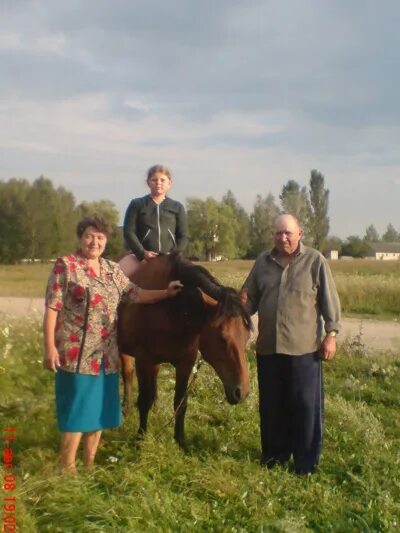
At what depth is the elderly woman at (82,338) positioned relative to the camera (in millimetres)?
3908

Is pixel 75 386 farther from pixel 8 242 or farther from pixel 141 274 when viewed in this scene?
pixel 8 242

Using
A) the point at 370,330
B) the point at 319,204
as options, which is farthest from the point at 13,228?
the point at 370,330

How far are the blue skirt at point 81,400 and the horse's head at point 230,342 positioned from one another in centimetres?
86

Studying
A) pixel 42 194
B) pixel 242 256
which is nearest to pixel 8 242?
pixel 42 194

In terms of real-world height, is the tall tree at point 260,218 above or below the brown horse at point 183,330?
above

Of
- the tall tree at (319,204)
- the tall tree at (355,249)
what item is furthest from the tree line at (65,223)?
the tall tree at (355,249)

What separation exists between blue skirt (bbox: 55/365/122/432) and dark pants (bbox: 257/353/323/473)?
53.1 inches

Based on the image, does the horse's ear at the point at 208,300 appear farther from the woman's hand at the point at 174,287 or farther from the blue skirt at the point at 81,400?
the blue skirt at the point at 81,400

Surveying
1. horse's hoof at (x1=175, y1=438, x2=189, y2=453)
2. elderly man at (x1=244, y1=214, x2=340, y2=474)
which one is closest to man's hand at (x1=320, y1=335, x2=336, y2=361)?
elderly man at (x1=244, y1=214, x2=340, y2=474)

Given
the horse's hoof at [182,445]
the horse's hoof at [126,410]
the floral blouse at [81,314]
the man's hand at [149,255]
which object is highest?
the man's hand at [149,255]

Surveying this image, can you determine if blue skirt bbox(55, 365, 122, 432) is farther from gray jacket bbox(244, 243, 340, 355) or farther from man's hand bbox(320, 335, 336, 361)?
man's hand bbox(320, 335, 336, 361)

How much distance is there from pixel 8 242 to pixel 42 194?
4.99 metres

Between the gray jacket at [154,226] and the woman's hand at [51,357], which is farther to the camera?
the gray jacket at [154,226]

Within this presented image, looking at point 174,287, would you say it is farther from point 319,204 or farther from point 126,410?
point 319,204
